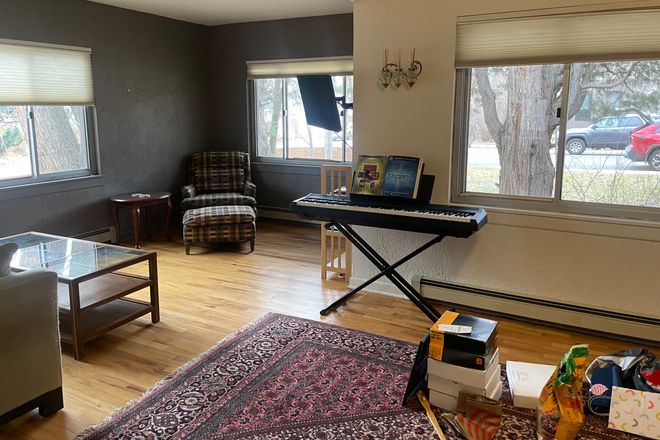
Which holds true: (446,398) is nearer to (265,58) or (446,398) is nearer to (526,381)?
(526,381)

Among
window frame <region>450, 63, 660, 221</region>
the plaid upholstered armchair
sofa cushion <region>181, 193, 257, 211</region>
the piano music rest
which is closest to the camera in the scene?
the piano music rest

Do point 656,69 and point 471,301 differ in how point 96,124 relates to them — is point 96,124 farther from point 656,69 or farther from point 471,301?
point 656,69

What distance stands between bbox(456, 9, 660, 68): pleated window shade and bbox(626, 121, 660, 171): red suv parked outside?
43cm

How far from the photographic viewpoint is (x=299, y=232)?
6043 mm

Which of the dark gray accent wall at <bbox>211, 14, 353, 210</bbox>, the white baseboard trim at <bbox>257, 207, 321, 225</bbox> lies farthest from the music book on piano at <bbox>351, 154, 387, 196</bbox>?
the white baseboard trim at <bbox>257, 207, 321, 225</bbox>

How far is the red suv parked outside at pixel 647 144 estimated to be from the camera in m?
3.09

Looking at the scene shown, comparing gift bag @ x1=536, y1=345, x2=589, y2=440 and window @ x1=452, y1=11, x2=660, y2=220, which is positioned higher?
window @ x1=452, y1=11, x2=660, y2=220

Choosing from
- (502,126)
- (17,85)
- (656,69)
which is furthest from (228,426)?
(17,85)

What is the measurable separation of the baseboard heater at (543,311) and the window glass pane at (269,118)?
3218mm

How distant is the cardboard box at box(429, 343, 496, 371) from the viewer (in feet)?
7.73

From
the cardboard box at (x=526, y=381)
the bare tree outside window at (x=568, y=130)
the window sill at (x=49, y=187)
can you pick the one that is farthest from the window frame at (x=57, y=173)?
the cardboard box at (x=526, y=381)

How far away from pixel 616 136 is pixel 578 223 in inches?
22.9

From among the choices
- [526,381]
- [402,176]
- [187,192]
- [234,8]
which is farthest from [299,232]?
[526,381]

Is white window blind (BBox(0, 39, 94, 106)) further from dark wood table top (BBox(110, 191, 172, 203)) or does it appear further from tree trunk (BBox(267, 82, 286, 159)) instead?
tree trunk (BBox(267, 82, 286, 159))
